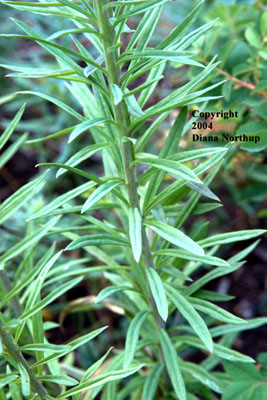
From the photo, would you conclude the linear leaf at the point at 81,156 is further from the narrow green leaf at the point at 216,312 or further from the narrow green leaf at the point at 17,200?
the narrow green leaf at the point at 216,312

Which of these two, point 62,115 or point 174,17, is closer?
point 174,17

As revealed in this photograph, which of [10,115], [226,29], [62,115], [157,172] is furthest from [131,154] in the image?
[10,115]

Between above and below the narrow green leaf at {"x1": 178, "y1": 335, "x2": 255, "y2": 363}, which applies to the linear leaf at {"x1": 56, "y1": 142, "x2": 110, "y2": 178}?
above

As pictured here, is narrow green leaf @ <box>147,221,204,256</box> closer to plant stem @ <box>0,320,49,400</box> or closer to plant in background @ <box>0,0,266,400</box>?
plant in background @ <box>0,0,266,400</box>

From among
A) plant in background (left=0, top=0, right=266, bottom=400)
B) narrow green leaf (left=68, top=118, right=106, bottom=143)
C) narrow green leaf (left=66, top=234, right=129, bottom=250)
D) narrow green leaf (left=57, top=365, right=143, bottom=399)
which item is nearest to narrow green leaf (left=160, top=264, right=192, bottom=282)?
plant in background (left=0, top=0, right=266, bottom=400)

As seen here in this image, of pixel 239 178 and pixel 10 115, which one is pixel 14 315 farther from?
pixel 10 115

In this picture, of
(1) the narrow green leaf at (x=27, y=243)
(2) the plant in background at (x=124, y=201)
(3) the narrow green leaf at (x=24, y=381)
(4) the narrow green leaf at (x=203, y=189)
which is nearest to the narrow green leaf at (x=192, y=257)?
(2) the plant in background at (x=124, y=201)
